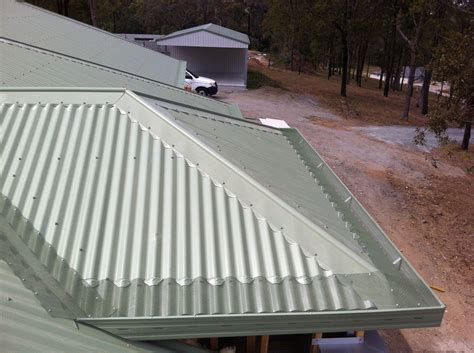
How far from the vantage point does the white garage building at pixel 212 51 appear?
30.9 m

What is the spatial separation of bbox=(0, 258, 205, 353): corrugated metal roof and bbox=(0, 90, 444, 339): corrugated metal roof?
10cm

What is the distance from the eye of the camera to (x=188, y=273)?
153 inches

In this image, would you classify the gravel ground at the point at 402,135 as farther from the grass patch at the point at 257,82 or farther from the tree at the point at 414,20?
the grass patch at the point at 257,82

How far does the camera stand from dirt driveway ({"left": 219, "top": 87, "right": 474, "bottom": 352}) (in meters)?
8.75

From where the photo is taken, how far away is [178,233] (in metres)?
4.20

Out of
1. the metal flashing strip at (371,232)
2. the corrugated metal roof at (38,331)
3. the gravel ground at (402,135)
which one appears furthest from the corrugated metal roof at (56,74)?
the gravel ground at (402,135)

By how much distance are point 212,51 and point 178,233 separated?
108ft

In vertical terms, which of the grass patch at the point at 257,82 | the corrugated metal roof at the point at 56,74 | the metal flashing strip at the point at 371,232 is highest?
the corrugated metal roof at the point at 56,74

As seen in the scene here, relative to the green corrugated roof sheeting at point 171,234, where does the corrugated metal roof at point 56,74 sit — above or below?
above

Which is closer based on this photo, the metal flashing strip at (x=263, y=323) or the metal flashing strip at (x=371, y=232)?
the metal flashing strip at (x=263, y=323)

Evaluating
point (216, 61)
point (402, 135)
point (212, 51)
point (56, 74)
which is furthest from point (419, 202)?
point (212, 51)

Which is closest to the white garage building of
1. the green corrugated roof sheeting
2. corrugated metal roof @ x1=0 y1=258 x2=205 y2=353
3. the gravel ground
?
the gravel ground

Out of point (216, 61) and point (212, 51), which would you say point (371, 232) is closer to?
point (216, 61)

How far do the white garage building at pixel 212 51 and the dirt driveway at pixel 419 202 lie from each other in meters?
8.16
